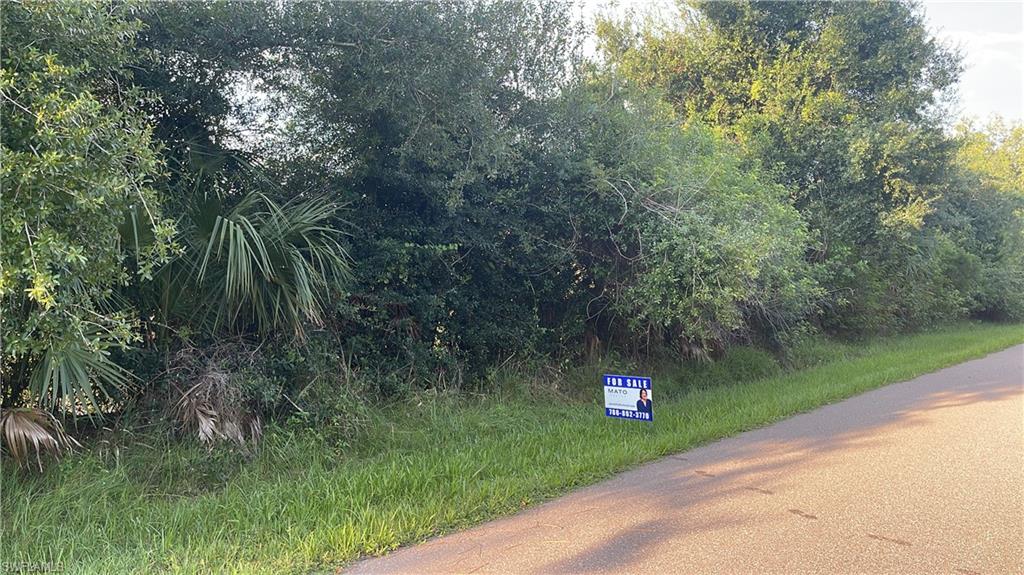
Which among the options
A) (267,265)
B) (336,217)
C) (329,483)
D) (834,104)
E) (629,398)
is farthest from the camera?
(834,104)

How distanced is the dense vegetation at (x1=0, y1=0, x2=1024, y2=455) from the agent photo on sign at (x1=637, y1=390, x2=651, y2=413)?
81.3 inches

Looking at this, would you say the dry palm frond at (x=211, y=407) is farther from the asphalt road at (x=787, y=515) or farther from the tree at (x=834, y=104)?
the tree at (x=834, y=104)

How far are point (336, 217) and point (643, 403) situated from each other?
4188 mm

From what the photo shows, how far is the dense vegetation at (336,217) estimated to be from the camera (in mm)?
4594

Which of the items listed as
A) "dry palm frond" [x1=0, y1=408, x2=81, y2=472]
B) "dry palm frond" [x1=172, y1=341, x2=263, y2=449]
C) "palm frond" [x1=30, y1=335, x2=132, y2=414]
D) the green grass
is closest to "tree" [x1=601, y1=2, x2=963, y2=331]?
the green grass

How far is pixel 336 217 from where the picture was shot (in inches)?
306

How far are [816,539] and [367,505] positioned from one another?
3156 millimetres

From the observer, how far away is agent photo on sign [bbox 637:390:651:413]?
679 cm

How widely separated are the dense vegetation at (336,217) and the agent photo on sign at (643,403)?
2064mm

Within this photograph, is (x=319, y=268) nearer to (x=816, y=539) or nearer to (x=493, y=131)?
(x=493, y=131)

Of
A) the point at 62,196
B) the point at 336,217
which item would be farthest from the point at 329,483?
the point at 336,217

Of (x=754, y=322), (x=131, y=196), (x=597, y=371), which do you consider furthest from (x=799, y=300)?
(x=131, y=196)

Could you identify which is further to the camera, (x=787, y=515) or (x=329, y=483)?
(x=329, y=483)

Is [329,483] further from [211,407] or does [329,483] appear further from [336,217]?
[336,217]
